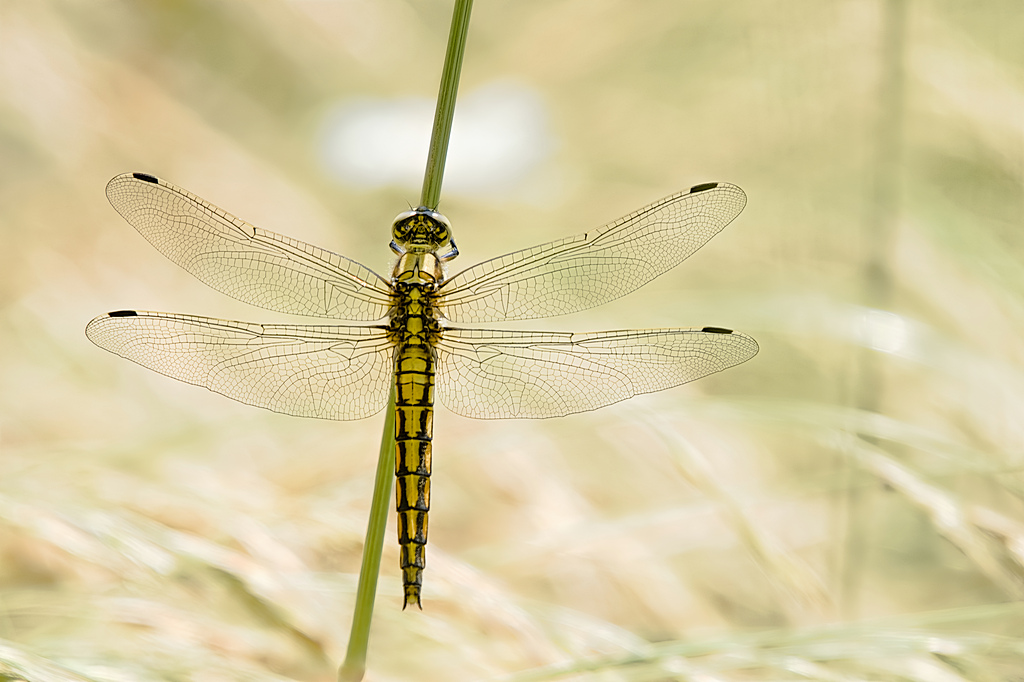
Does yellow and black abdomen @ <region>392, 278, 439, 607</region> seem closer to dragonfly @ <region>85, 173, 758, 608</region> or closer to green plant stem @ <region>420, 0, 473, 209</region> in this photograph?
dragonfly @ <region>85, 173, 758, 608</region>

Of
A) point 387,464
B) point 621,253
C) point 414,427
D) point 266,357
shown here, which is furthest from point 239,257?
point 621,253

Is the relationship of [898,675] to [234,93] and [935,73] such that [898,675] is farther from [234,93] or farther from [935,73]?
[234,93]

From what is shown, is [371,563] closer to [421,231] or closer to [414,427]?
[414,427]

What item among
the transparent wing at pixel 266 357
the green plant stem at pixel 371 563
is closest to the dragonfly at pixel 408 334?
the transparent wing at pixel 266 357

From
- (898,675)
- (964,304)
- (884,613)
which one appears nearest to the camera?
(898,675)

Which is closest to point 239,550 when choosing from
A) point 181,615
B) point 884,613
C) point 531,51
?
point 181,615
